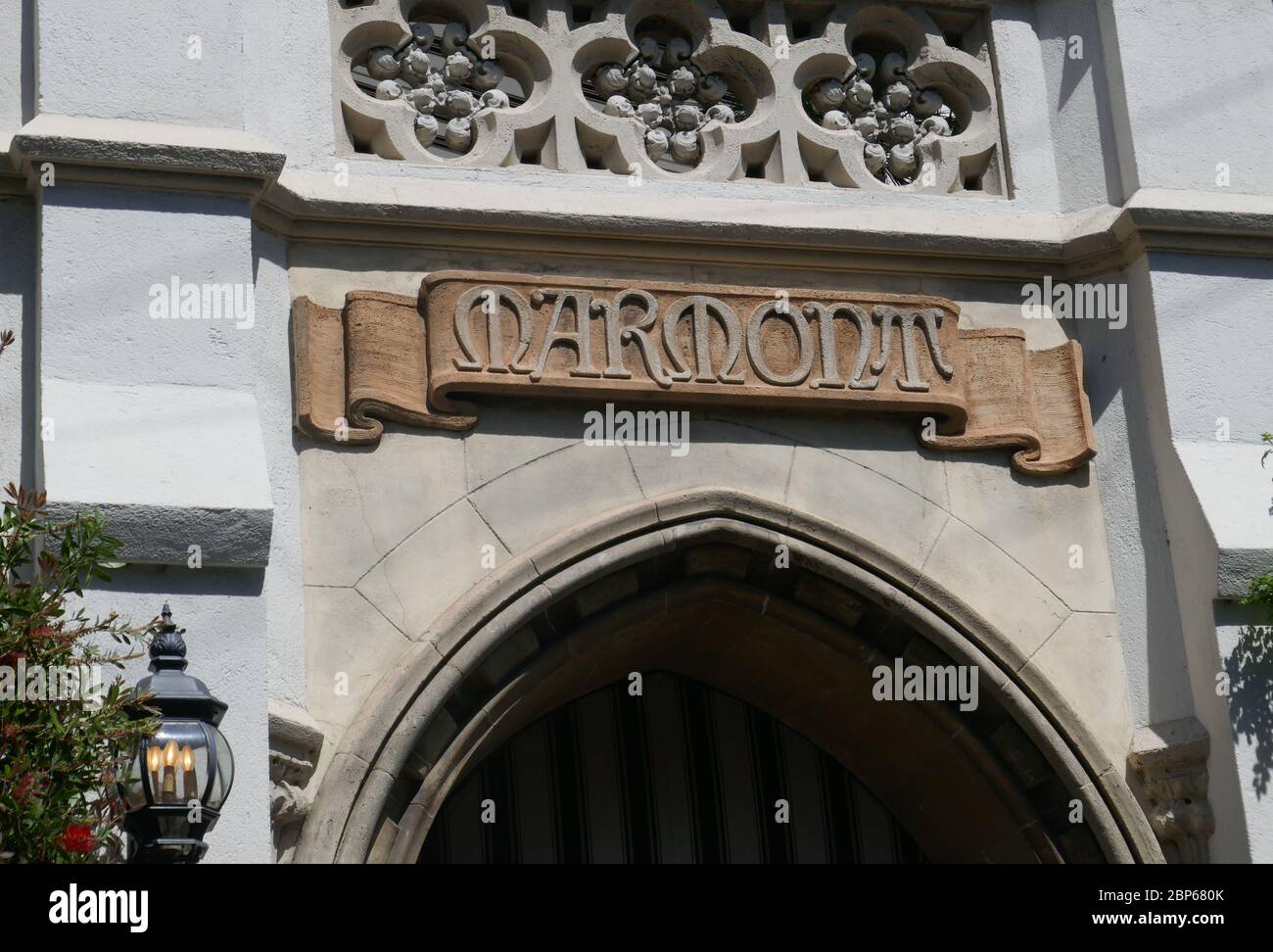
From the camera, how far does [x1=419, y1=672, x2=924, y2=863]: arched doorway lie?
843 centimetres

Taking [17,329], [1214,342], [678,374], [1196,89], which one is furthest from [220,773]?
[1196,89]

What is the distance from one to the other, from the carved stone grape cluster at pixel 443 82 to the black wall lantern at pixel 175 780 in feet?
10.3

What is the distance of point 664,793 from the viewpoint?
861 centimetres

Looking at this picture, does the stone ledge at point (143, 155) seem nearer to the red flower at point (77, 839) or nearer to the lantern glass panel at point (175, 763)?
the lantern glass panel at point (175, 763)

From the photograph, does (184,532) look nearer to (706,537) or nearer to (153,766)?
(153,766)

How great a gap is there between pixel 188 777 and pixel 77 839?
300mm

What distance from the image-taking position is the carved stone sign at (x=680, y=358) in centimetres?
755

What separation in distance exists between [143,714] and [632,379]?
2667 millimetres

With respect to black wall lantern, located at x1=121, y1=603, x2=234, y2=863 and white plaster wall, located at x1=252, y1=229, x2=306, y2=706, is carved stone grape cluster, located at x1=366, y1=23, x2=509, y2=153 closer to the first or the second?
white plaster wall, located at x1=252, y1=229, x2=306, y2=706

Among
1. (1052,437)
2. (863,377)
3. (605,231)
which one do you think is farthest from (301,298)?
(1052,437)

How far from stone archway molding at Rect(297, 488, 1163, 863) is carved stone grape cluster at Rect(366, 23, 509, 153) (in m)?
1.64

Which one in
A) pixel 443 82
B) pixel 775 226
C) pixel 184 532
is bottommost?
pixel 184 532

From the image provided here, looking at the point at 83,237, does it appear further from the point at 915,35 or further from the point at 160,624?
the point at 915,35

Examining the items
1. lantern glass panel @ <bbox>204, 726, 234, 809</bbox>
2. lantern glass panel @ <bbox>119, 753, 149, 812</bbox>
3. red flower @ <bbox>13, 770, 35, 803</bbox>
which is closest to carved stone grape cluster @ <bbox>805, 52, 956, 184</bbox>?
lantern glass panel @ <bbox>204, 726, 234, 809</bbox>
